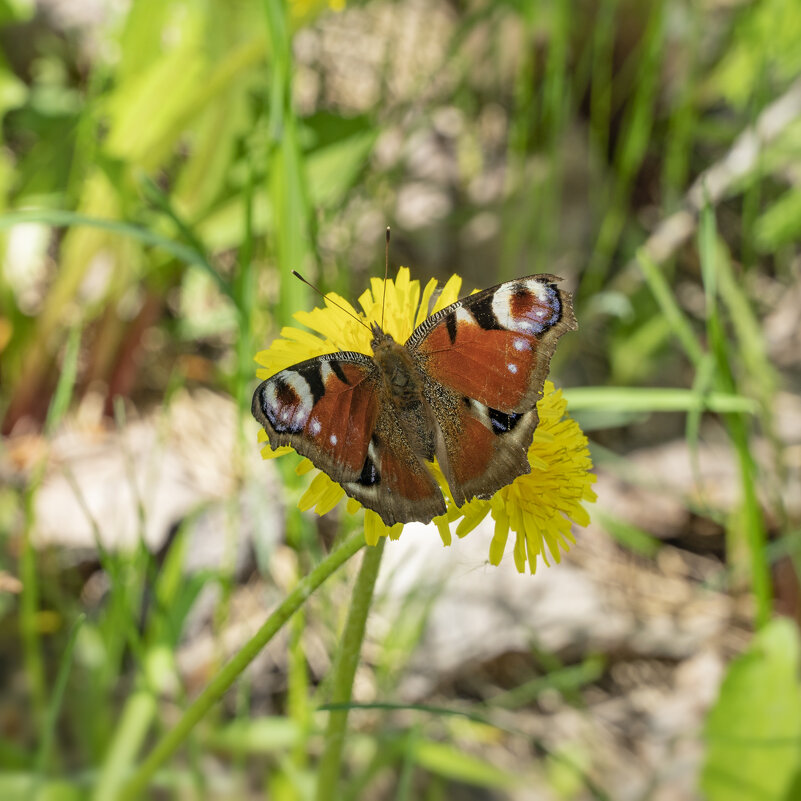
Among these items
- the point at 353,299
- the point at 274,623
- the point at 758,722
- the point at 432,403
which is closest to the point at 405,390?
the point at 432,403

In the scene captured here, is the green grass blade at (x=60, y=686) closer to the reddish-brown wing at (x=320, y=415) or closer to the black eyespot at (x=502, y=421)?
the reddish-brown wing at (x=320, y=415)

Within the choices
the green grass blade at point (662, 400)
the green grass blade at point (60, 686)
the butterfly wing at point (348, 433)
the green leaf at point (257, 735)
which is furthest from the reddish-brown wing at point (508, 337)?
the green leaf at point (257, 735)

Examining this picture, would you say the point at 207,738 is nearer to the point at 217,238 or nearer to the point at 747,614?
the point at 217,238

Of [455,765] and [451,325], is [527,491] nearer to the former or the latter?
[451,325]

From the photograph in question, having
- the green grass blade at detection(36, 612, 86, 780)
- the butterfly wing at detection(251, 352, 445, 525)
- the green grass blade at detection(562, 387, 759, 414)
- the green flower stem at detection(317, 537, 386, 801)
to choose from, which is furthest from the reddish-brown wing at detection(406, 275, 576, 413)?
the green grass blade at detection(36, 612, 86, 780)

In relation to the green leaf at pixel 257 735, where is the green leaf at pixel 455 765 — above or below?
below

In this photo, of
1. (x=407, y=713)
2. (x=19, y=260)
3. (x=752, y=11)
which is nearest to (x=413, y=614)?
(x=407, y=713)
